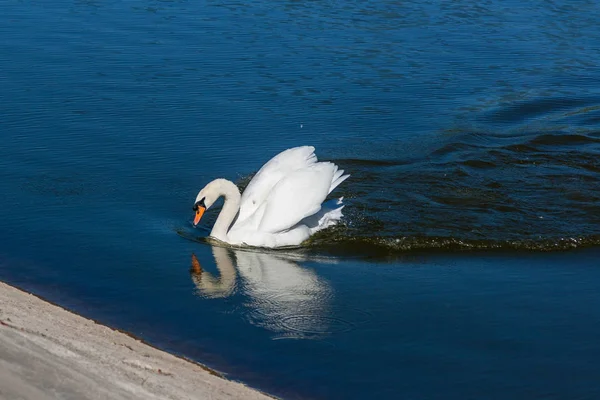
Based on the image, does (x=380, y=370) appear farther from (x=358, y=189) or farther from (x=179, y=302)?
(x=358, y=189)

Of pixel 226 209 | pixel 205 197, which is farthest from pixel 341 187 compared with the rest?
pixel 205 197

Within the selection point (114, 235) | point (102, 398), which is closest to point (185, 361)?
point (102, 398)

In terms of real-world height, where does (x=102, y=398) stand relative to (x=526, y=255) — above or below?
above

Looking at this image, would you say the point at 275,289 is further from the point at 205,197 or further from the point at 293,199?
the point at 205,197

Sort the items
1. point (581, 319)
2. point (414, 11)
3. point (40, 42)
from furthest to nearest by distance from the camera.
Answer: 1. point (414, 11)
2. point (40, 42)
3. point (581, 319)

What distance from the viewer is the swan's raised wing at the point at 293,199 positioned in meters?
10.9

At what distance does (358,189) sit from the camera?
40.5 ft

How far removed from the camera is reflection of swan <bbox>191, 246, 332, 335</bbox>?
345 inches

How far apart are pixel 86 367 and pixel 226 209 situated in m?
4.18

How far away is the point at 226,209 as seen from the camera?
1123 cm

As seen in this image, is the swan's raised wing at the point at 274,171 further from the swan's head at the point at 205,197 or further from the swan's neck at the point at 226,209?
the swan's head at the point at 205,197

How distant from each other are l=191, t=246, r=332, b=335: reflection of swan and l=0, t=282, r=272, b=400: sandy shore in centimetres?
128

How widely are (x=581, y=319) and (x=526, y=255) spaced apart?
1644mm

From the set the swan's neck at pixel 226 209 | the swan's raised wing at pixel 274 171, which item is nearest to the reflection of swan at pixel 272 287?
the swan's neck at pixel 226 209
